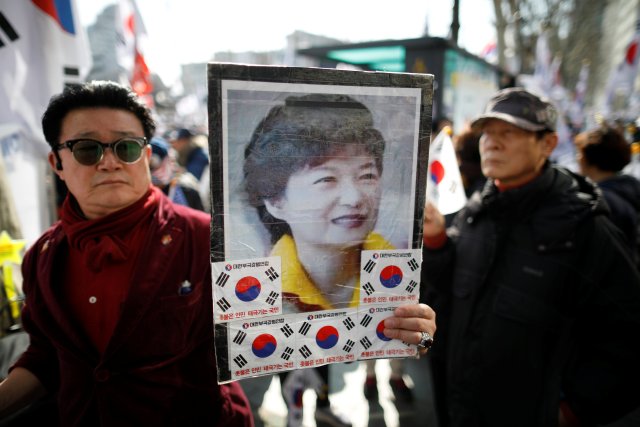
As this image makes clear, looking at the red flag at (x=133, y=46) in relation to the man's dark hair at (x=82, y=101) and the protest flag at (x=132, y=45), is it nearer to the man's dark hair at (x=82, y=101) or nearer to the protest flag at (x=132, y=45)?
the protest flag at (x=132, y=45)

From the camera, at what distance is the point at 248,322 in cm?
105

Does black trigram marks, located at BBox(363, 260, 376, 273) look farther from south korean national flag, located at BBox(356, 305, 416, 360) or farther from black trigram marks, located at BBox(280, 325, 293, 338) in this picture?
black trigram marks, located at BBox(280, 325, 293, 338)

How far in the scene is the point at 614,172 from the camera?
3.06m

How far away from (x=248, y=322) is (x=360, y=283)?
1.05 feet

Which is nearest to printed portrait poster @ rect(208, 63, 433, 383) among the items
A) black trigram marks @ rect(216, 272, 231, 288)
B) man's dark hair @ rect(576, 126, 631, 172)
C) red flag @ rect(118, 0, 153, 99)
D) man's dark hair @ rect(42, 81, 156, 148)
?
black trigram marks @ rect(216, 272, 231, 288)

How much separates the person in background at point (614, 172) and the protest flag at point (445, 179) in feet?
5.58

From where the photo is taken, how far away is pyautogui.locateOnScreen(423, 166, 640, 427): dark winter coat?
5.48 ft

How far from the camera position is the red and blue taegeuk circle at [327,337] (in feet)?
3.67

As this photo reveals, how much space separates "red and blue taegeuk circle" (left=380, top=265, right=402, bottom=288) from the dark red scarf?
0.86m

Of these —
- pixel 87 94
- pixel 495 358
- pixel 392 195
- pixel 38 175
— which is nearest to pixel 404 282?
pixel 392 195

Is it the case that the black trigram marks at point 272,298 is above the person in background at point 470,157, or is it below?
below

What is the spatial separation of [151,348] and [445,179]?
4.29 ft

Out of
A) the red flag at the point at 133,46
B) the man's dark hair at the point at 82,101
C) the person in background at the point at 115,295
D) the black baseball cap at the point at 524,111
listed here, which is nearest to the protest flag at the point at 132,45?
the red flag at the point at 133,46

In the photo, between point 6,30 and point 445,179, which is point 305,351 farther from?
point 6,30
